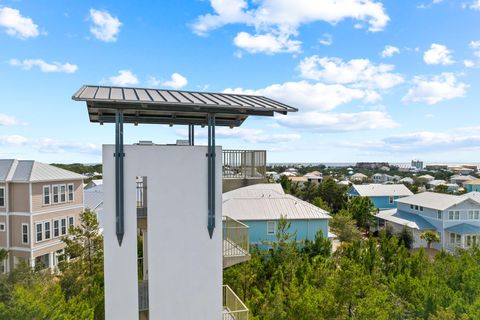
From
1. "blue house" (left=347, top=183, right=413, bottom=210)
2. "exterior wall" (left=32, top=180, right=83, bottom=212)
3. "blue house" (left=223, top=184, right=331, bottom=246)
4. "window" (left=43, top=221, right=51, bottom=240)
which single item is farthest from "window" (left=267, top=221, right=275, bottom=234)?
"blue house" (left=347, top=183, right=413, bottom=210)

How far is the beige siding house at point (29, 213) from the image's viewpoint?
22094 mm

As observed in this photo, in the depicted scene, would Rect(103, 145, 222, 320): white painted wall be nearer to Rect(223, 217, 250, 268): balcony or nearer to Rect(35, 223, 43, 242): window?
Rect(223, 217, 250, 268): balcony

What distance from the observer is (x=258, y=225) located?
79.8ft

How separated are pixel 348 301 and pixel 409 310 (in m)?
3.02

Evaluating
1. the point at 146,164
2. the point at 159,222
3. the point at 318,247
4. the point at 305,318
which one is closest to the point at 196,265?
the point at 159,222

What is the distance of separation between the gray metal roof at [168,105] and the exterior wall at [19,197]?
Result: 55.6ft

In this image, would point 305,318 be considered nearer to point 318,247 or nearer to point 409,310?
point 409,310

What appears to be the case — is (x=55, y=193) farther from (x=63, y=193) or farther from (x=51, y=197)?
(x=63, y=193)

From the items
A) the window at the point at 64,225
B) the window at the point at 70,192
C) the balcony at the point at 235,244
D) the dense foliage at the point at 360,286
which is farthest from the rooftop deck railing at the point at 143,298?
the window at the point at 70,192

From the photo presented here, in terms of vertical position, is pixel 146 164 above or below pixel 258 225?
above

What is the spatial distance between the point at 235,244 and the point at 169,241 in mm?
2857

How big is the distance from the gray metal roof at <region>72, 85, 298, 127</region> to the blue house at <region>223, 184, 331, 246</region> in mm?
15581

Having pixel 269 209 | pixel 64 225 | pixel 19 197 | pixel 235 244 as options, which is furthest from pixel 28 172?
pixel 235 244

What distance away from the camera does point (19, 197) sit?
22.2 m
